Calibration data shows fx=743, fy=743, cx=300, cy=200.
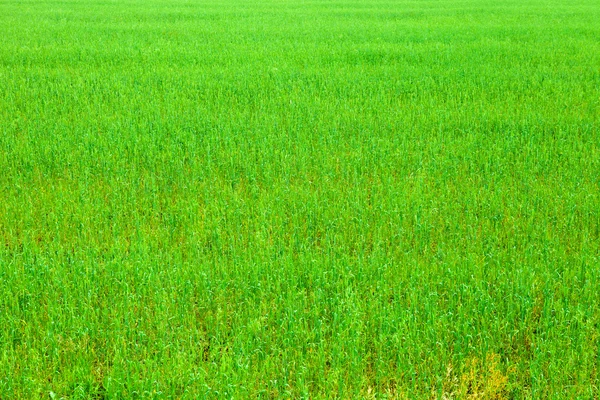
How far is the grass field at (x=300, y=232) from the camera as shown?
149 inches

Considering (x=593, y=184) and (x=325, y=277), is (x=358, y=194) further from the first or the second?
(x=593, y=184)

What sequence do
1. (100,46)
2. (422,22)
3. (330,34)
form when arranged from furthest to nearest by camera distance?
(422,22)
(330,34)
(100,46)

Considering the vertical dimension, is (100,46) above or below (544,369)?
above

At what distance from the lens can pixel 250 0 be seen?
1140 inches

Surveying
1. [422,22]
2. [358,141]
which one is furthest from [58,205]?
[422,22]

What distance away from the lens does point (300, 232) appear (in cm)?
548

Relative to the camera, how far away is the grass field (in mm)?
3793

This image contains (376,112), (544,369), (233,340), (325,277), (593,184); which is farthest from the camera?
(376,112)

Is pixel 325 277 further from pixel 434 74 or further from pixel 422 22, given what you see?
pixel 422 22

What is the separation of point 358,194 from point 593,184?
205 centimetres

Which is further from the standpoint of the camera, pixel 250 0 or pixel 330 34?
pixel 250 0

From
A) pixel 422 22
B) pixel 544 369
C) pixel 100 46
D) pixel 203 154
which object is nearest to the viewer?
pixel 544 369

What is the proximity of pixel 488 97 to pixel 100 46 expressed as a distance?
803cm

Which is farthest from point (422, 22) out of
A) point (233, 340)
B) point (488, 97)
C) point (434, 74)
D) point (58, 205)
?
point (233, 340)
